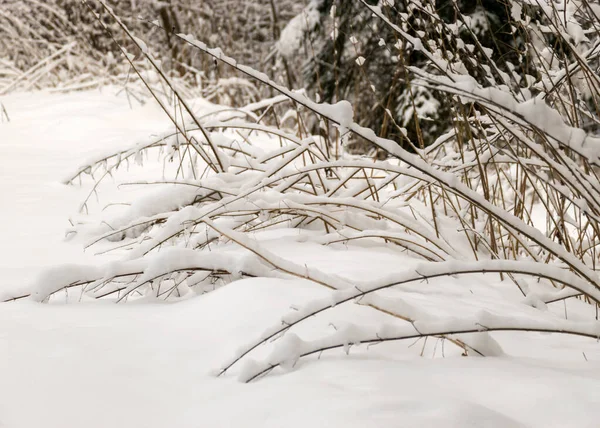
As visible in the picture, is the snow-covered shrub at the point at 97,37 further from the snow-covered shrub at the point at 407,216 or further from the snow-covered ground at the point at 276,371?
the snow-covered ground at the point at 276,371

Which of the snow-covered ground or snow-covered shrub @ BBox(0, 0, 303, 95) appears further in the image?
snow-covered shrub @ BBox(0, 0, 303, 95)

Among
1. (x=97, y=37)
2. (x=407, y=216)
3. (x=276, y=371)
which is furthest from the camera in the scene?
(x=97, y=37)

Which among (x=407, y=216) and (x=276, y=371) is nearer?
(x=276, y=371)

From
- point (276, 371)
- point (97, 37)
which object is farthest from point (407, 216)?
point (97, 37)

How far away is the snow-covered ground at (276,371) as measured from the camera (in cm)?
70

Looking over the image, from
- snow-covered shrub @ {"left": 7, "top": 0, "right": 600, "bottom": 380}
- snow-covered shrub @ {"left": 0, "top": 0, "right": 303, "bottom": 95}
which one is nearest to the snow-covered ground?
snow-covered shrub @ {"left": 7, "top": 0, "right": 600, "bottom": 380}

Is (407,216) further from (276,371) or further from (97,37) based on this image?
(97,37)

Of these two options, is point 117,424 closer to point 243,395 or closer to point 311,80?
point 243,395

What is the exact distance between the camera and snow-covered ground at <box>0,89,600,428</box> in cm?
70

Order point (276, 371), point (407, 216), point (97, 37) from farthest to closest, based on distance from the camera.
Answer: point (97, 37) → point (407, 216) → point (276, 371)

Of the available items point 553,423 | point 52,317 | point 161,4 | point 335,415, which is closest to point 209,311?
point 52,317

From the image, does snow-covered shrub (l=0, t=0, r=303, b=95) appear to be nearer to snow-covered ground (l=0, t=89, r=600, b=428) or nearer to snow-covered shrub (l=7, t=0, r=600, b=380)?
snow-covered shrub (l=7, t=0, r=600, b=380)

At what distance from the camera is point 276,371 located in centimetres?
82

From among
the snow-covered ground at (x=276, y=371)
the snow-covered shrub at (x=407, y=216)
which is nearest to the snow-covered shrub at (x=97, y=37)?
the snow-covered shrub at (x=407, y=216)
